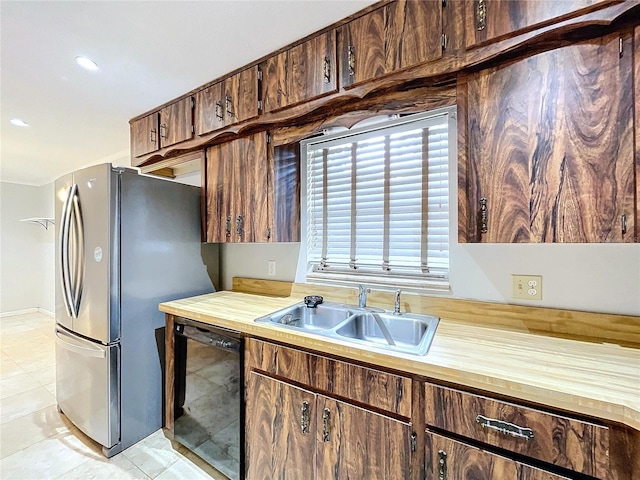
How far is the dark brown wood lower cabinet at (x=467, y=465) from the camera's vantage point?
85 cm

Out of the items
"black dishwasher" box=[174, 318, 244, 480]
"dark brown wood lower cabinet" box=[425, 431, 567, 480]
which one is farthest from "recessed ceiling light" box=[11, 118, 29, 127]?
"dark brown wood lower cabinet" box=[425, 431, 567, 480]

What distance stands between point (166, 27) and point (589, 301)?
2.36 meters

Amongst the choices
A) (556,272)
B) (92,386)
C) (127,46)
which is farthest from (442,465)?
(127,46)

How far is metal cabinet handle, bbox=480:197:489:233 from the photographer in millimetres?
1151

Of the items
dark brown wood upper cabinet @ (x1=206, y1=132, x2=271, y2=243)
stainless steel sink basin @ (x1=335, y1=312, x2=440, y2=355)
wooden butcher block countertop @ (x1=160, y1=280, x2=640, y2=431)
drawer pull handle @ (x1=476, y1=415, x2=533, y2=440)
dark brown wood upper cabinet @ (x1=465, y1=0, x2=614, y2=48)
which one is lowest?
drawer pull handle @ (x1=476, y1=415, x2=533, y2=440)

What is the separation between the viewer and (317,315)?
1.77m

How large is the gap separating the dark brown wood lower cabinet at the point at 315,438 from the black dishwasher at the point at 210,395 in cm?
10

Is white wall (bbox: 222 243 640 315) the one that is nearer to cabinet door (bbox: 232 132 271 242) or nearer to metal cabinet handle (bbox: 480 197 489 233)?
metal cabinet handle (bbox: 480 197 489 233)

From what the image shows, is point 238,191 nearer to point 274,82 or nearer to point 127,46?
point 274,82

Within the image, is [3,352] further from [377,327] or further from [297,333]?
[377,327]

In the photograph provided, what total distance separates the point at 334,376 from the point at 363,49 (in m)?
1.49

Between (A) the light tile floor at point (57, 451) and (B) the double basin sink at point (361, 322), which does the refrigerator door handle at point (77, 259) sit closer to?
(A) the light tile floor at point (57, 451)

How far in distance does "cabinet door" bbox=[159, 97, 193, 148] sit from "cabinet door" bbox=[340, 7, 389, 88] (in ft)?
4.08

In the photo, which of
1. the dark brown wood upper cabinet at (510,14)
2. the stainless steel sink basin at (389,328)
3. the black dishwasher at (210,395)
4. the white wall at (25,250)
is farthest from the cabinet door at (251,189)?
the white wall at (25,250)
